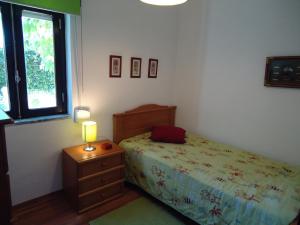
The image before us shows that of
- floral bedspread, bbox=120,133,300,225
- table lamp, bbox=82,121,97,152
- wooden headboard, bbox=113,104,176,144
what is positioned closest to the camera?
floral bedspread, bbox=120,133,300,225

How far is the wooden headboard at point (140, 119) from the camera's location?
271cm

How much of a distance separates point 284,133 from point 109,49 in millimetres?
2205

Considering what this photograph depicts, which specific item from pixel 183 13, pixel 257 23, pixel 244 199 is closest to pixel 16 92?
pixel 244 199

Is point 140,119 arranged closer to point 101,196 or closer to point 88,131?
point 88,131

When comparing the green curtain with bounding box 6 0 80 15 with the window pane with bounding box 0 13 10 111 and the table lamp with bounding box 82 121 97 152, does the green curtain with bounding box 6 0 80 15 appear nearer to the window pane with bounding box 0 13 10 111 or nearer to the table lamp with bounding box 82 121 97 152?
the window pane with bounding box 0 13 10 111

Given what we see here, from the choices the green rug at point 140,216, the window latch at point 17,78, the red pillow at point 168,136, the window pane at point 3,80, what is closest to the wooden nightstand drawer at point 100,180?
the green rug at point 140,216

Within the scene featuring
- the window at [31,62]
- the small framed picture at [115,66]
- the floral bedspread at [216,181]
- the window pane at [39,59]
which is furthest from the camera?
the small framed picture at [115,66]

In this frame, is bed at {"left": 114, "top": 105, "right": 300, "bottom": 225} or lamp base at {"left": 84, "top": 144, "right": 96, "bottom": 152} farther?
lamp base at {"left": 84, "top": 144, "right": 96, "bottom": 152}

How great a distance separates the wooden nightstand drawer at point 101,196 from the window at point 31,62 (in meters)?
0.96

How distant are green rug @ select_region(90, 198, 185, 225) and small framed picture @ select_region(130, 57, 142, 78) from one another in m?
1.58

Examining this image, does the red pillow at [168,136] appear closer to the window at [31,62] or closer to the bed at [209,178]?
the bed at [209,178]

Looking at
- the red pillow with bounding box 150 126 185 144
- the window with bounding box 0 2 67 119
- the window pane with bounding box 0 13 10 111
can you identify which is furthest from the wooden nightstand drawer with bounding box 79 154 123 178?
the window pane with bounding box 0 13 10 111

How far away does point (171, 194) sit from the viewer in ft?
6.88

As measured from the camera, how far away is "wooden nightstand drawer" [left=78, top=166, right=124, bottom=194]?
210cm
